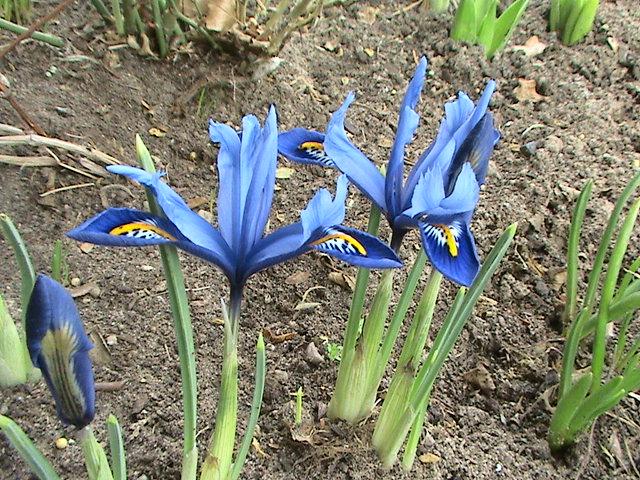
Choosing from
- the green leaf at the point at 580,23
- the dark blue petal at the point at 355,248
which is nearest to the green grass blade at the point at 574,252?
the dark blue petal at the point at 355,248

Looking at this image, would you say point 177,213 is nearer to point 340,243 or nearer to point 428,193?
Result: point 340,243

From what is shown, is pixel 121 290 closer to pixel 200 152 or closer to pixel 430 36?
pixel 200 152

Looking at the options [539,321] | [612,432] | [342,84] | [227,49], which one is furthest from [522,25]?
[612,432]

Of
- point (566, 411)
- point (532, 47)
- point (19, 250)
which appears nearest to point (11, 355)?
point (19, 250)

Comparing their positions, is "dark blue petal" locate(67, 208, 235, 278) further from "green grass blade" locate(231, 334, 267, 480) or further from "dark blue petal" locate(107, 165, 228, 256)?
"green grass blade" locate(231, 334, 267, 480)

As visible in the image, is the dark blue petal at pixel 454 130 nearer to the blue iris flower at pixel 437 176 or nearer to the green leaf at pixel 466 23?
the blue iris flower at pixel 437 176

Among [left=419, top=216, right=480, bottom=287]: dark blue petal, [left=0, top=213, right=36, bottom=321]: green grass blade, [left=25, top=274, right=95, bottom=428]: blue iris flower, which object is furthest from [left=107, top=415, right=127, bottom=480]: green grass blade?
[left=419, top=216, right=480, bottom=287]: dark blue petal
